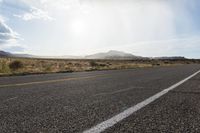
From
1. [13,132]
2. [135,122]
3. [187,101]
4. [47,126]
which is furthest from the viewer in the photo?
[187,101]

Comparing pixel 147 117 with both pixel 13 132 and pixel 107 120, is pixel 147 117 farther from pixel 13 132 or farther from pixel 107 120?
pixel 13 132

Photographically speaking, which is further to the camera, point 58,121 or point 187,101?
point 187,101

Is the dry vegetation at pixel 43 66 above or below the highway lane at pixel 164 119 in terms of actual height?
below

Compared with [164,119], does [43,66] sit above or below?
below

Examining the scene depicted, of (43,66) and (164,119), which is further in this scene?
(43,66)

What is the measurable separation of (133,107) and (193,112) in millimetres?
985

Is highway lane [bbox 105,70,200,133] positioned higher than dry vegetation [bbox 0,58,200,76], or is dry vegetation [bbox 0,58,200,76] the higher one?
highway lane [bbox 105,70,200,133]

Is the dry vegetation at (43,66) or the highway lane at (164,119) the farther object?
the dry vegetation at (43,66)

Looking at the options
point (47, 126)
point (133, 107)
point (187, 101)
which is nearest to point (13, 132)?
point (47, 126)

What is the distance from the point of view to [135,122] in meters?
3.60

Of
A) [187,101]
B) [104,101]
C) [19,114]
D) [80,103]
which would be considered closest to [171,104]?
[187,101]

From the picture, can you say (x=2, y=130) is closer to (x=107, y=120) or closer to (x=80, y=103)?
(x=107, y=120)

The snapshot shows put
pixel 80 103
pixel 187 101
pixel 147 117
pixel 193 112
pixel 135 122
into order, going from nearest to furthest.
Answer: pixel 135 122 < pixel 147 117 < pixel 193 112 < pixel 80 103 < pixel 187 101

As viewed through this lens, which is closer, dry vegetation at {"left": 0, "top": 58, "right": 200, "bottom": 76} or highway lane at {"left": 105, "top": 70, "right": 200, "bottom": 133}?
highway lane at {"left": 105, "top": 70, "right": 200, "bottom": 133}
